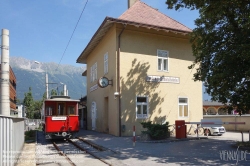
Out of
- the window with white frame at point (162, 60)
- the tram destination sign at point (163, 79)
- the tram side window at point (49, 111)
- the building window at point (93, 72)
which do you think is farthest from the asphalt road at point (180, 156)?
the building window at point (93, 72)

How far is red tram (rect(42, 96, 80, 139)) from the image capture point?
1526cm

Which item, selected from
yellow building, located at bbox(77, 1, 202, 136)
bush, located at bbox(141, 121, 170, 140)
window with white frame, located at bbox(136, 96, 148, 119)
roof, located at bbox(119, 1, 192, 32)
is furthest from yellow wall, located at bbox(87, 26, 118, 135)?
bush, located at bbox(141, 121, 170, 140)

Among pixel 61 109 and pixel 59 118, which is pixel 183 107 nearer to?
pixel 61 109

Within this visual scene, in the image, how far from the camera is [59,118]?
1556 centimetres

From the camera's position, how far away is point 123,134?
16.6m

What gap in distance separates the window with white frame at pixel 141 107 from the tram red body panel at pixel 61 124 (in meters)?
4.22

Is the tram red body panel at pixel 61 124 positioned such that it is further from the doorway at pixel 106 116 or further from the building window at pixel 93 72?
the building window at pixel 93 72

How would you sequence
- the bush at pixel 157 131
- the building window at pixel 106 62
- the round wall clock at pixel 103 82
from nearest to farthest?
the bush at pixel 157 131, the round wall clock at pixel 103 82, the building window at pixel 106 62

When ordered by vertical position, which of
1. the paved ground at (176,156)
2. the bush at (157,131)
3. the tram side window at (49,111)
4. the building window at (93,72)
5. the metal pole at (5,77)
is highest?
the building window at (93,72)

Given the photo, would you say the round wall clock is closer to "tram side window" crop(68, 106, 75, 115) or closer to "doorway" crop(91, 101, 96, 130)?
"tram side window" crop(68, 106, 75, 115)

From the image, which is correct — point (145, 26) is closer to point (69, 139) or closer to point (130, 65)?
point (130, 65)

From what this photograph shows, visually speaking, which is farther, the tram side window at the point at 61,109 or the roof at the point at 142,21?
the roof at the point at 142,21

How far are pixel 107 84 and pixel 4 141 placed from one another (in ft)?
37.3

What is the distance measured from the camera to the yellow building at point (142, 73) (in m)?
17.0
